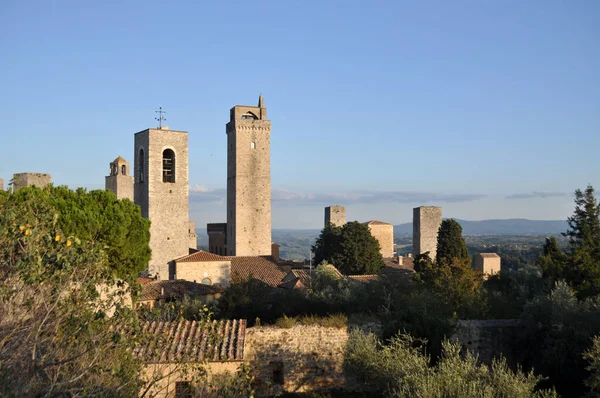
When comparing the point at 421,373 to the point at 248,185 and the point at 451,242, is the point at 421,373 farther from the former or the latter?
the point at 248,185

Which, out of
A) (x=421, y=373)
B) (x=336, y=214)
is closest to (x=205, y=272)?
(x=336, y=214)

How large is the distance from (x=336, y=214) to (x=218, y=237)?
10353 mm

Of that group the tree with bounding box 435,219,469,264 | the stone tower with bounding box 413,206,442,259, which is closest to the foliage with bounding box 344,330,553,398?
the tree with bounding box 435,219,469,264

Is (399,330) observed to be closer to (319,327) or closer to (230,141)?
(319,327)

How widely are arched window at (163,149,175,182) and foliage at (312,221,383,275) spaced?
36.1 ft

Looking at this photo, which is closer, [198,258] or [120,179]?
[198,258]

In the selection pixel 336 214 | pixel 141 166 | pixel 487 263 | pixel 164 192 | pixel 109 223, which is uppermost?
pixel 141 166

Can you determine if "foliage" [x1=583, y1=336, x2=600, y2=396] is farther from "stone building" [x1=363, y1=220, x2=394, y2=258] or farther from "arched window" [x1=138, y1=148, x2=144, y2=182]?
"stone building" [x1=363, y1=220, x2=394, y2=258]

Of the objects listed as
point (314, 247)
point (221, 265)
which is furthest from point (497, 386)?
point (314, 247)

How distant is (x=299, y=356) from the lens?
1502 cm

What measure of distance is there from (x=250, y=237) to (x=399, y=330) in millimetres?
30103

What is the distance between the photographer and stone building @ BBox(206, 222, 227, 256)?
47.7m

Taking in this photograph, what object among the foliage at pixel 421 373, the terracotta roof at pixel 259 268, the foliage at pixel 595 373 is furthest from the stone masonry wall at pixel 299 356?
the terracotta roof at pixel 259 268

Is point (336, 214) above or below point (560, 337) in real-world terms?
above
